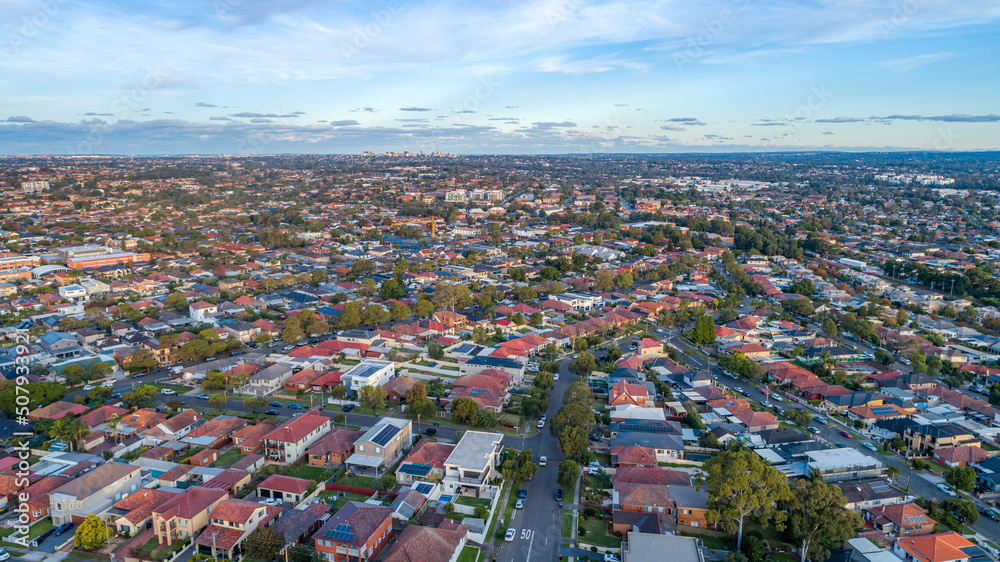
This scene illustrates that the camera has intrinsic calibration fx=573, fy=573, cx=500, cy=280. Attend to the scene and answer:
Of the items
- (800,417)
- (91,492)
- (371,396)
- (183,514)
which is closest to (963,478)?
(800,417)

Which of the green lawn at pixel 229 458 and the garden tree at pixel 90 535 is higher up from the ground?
the garden tree at pixel 90 535

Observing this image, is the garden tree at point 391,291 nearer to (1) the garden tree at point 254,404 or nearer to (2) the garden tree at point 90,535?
(1) the garden tree at point 254,404

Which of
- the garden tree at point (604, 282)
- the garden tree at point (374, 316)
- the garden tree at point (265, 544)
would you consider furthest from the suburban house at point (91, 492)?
the garden tree at point (604, 282)

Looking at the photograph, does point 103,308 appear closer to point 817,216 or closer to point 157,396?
point 157,396

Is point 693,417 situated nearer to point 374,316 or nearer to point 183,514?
point 183,514

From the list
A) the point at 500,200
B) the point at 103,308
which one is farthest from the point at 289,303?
the point at 500,200

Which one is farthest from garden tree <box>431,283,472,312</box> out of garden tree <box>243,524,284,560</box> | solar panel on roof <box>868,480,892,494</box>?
solar panel on roof <box>868,480,892,494</box>
